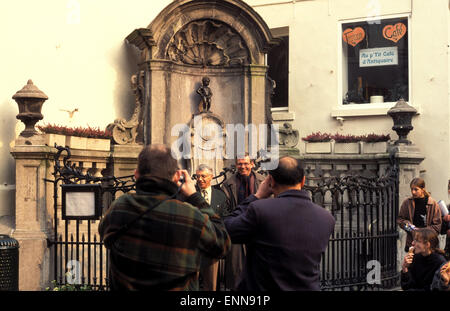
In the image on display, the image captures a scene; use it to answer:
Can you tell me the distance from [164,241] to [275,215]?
2.34 ft

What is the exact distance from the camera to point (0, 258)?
7016mm

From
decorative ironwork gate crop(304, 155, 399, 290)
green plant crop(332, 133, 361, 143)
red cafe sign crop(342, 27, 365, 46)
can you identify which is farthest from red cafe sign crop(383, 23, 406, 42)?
decorative ironwork gate crop(304, 155, 399, 290)

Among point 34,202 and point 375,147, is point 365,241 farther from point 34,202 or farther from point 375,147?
point 34,202

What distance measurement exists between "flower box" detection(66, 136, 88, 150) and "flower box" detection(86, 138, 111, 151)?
15 cm

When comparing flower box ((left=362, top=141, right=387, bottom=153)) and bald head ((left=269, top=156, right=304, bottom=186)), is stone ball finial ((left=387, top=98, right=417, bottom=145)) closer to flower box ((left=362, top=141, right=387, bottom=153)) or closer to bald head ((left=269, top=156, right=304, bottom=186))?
flower box ((left=362, top=141, right=387, bottom=153))

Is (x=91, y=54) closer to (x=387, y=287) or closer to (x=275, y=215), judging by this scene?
(x=387, y=287)

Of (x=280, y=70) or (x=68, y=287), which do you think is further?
(x=280, y=70)

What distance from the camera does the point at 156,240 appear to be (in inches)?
145

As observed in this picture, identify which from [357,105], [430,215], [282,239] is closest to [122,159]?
[430,215]

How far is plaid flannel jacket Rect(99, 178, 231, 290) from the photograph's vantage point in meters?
3.66

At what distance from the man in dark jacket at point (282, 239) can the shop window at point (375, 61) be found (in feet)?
35.8

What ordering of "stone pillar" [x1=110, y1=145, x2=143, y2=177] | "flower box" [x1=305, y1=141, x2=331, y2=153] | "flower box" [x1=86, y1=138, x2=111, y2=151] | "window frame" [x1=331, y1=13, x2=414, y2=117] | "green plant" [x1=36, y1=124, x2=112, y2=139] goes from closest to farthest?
"green plant" [x1=36, y1=124, x2=112, y2=139] < "flower box" [x1=86, y1=138, x2=111, y2=151] < "stone pillar" [x1=110, y1=145, x2=143, y2=177] < "flower box" [x1=305, y1=141, x2=331, y2=153] < "window frame" [x1=331, y1=13, x2=414, y2=117]

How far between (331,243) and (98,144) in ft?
12.8

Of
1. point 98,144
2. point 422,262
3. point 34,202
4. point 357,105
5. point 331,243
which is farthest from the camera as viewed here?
point 357,105
